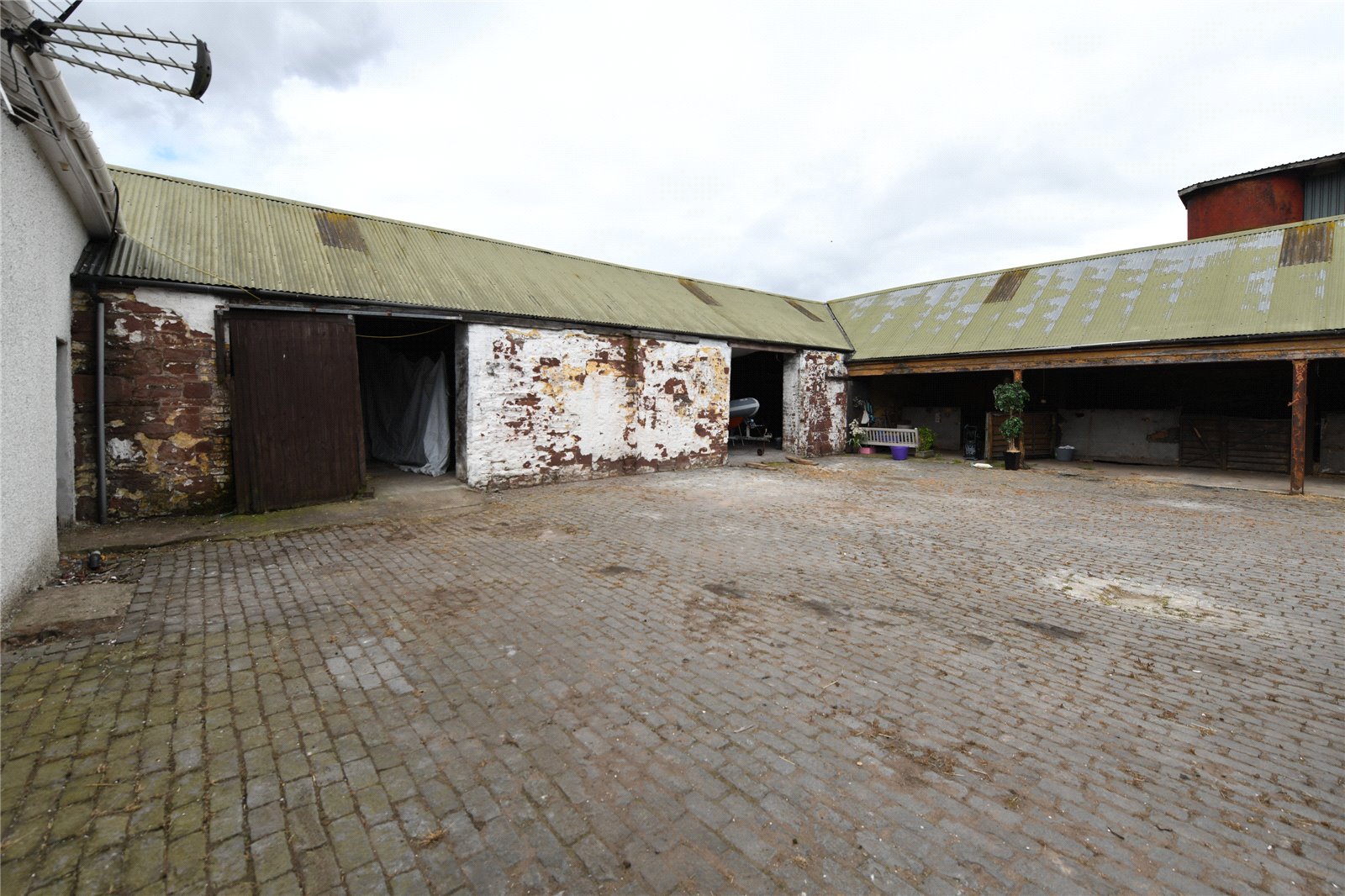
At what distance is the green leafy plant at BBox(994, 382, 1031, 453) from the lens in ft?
48.6

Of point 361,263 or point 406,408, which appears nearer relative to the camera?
point 361,263

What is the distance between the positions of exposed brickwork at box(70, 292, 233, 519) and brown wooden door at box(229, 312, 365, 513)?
37 centimetres

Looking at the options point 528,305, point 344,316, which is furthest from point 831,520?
point 344,316

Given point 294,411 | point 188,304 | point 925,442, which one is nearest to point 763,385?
point 925,442

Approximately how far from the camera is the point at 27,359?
16.3 feet

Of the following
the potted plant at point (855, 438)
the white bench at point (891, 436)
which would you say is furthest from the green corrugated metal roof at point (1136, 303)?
the white bench at point (891, 436)

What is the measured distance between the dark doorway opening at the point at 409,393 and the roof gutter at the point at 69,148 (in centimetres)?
399

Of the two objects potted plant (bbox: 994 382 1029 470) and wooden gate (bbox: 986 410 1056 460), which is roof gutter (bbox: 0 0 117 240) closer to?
potted plant (bbox: 994 382 1029 470)

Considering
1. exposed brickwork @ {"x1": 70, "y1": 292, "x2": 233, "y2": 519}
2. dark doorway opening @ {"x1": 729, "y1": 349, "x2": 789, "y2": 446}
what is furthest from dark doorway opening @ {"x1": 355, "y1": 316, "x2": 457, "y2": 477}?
dark doorway opening @ {"x1": 729, "y1": 349, "x2": 789, "y2": 446}

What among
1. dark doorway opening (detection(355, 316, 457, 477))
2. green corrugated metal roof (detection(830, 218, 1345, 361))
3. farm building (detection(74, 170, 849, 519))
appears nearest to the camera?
farm building (detection(74, 170, 849, 519))

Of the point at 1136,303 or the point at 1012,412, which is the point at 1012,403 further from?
the point at 1136,303

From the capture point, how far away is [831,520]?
28.1 feet

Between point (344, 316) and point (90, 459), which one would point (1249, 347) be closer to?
point (344, 316)

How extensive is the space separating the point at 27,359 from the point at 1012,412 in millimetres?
18105
